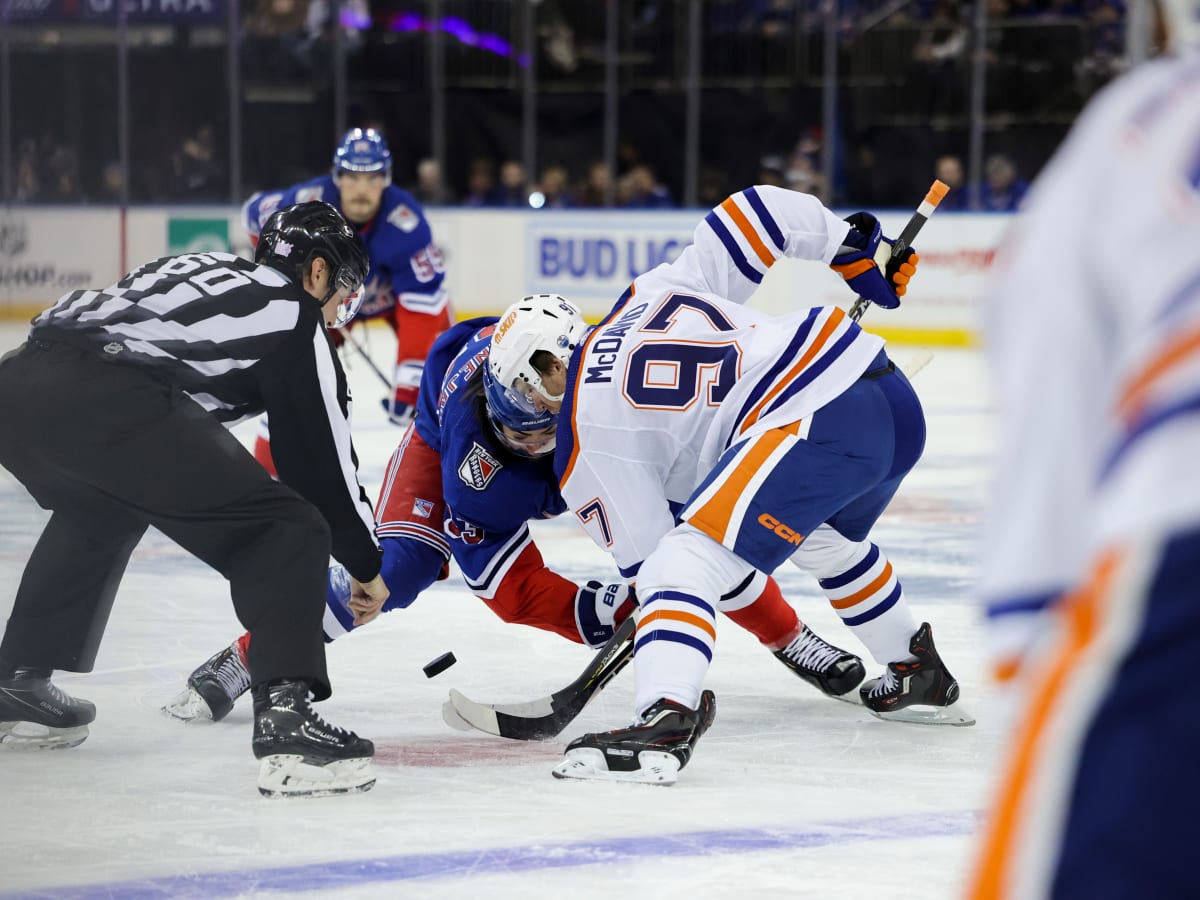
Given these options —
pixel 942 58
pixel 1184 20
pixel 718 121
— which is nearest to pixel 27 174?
pixel 718 121

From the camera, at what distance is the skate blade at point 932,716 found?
3016mm

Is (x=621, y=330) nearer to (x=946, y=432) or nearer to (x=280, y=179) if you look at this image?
(x=946, y=432)

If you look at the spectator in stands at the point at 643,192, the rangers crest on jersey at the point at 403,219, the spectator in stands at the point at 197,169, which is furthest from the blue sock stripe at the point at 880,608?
the spectator in stands at the point at 197,169

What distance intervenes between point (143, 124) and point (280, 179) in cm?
106

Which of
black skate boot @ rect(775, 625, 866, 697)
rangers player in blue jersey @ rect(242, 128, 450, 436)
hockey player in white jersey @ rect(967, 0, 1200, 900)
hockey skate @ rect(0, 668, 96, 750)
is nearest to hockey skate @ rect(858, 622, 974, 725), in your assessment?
black skate boot @ rect(775, 625, 866, 697)

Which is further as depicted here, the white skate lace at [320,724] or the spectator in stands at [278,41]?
the spectator in stands at [278,41]

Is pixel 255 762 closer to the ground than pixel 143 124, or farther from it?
closer to the ground

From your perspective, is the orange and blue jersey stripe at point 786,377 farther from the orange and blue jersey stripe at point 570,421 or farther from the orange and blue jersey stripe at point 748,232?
the orange and blue jersey stripe at point 748,232

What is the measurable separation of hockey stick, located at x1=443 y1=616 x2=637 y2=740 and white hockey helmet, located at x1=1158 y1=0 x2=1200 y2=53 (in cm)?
205

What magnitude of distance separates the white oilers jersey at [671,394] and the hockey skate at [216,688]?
678 millimetres

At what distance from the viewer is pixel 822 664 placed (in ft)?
10.5

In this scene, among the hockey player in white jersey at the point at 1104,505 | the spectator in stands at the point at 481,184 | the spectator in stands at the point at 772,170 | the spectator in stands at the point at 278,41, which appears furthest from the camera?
the spectator in stands at the point at 481,184

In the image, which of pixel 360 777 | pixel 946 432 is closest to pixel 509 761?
pixel 360 777

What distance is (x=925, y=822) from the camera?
2377 millimetres
